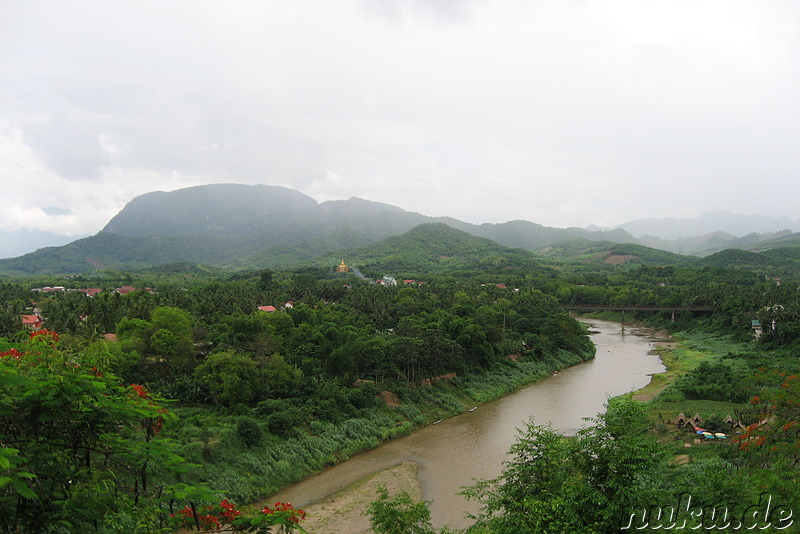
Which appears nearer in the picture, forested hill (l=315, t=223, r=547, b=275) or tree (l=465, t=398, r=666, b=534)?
tree (l=465, t=398, r=666, b=534)

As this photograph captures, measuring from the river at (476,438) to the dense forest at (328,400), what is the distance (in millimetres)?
1082

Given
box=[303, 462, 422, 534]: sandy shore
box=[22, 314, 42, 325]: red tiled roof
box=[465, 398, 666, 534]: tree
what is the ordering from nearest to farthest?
box=[465, 398, 666, 534]: tree, box=[303, 462, 422, 534]: sandy shore, box=[22, 314, 42, 325]: red tiled roof

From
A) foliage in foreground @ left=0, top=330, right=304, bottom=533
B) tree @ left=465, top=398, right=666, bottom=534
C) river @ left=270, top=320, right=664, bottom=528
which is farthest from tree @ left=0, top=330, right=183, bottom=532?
river @ left=270, top=320, right=664, bottom=528

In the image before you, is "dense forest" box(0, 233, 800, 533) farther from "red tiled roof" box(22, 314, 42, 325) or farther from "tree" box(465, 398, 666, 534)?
"red tiled roof" box(22, 314, 42, 325)

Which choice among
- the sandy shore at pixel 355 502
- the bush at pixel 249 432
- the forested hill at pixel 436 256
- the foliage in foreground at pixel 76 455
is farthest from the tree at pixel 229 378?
the forested hill at pixel 436 256

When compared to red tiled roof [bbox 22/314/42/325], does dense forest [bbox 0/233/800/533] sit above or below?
below

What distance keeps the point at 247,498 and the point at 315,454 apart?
434 cm

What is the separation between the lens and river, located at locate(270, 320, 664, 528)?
20.5m

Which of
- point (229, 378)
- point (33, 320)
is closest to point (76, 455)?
point (229, 378)

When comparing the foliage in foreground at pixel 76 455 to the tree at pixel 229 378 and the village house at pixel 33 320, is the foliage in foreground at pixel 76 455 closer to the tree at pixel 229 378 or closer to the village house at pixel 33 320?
the tree at pixel 229 378

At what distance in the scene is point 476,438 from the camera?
26625mm

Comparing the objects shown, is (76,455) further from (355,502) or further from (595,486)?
(355,502)

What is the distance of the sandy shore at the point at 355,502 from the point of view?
57.6ft

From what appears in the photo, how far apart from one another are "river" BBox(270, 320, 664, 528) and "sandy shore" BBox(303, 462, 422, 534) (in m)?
0.53
